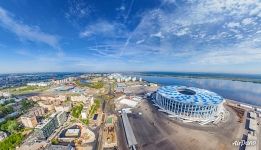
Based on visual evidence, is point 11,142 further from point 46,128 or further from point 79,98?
point 79,98

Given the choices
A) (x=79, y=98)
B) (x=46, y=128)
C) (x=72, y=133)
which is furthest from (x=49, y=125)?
A: (x=79, y=98)

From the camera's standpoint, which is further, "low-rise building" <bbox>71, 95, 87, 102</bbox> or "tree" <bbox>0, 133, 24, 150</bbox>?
"low-rise building" <bbox>71, 95, 87, 102</bbox>

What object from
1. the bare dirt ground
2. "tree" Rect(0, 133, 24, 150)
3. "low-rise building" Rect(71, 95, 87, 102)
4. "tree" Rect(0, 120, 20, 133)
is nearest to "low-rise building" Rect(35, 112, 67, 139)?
"tree" Rect(0, 133, 24, 150)

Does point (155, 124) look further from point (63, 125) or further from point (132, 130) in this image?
point (63, 125)

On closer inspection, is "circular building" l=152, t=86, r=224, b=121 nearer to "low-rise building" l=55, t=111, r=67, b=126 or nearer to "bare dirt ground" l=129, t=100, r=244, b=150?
"bare dirt ground" l=129, t=100, r=244, b=150

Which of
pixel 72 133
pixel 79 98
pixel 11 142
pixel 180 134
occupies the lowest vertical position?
pixel 11 142

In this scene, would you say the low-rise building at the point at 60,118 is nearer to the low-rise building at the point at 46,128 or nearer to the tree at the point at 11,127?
the low-rise building at the point at 46,128

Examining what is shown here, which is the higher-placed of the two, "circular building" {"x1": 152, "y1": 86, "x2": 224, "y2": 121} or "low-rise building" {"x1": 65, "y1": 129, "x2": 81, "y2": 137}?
"circular building" {"x1": 152, "y1": 86, "x2": 224, "y2": 121}

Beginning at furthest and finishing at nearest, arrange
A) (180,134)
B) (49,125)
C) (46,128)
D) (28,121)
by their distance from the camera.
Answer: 1. (28,121)
2. (49,125)
3. (46,128)
4. (180,134)

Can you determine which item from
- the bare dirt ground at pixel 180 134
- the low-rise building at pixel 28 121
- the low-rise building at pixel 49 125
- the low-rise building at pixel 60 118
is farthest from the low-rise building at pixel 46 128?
the bare dirt ground at pixel 180 134
